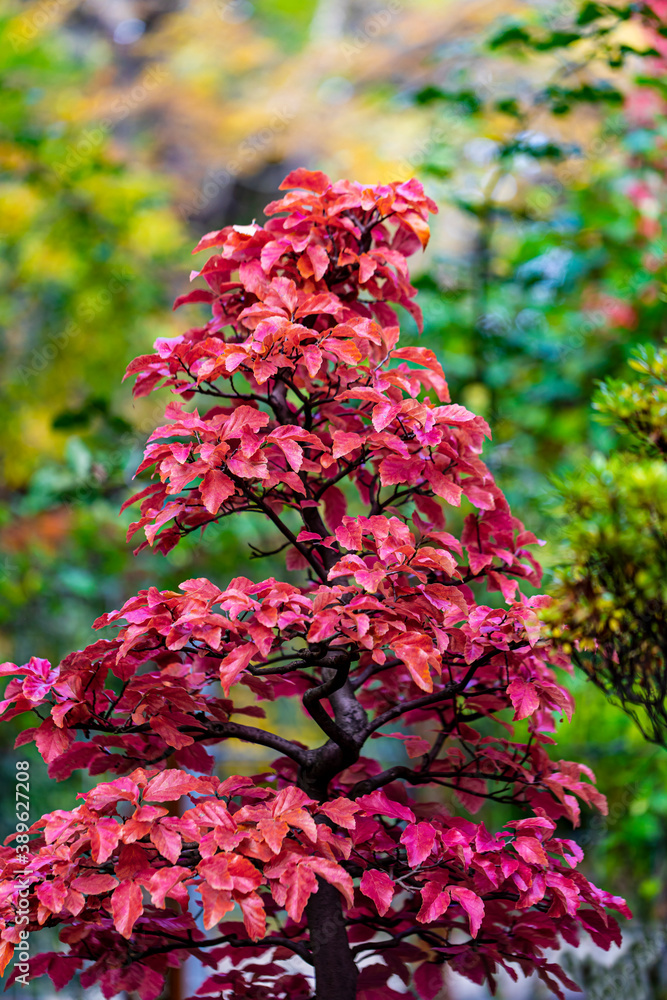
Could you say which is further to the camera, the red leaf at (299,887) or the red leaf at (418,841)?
the red leaf at (418,841)

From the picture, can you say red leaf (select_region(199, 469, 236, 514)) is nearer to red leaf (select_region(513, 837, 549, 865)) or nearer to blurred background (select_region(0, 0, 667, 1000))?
blurred background (select_region(0, 0, 667, 1000))

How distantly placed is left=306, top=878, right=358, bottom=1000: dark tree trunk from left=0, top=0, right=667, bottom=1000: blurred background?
47 centimetres

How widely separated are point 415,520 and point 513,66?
515cm

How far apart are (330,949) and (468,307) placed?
217 cm

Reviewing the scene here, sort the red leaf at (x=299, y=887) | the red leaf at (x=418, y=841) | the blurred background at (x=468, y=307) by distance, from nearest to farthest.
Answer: the red leaf at (x=299, y=887), the red leaf at (x=418, y=841), the blurred background at (x=468, y=307)

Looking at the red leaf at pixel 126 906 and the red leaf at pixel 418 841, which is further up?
the red leaf at pixel 126 906

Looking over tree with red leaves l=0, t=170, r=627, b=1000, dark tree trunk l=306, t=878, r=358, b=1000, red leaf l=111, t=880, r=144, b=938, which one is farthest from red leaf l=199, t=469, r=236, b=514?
dark tree trunk l=306, t=878, r=358, b=1000

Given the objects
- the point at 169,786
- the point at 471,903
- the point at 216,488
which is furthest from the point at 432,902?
the point at 216,488

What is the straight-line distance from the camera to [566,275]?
2.14 meters

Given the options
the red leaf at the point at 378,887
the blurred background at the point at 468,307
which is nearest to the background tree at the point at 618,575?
the blurred background at the point at 468,307

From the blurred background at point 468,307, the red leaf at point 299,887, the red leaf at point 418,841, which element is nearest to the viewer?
the red leaf at point 299,887

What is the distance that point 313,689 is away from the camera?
→ 2.98ft

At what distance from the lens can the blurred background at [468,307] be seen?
203 cm

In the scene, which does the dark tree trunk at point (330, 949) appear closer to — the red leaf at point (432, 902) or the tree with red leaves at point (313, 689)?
the tree with red leaves at point (313, 689)
